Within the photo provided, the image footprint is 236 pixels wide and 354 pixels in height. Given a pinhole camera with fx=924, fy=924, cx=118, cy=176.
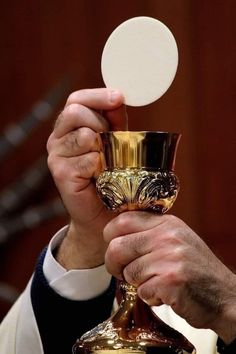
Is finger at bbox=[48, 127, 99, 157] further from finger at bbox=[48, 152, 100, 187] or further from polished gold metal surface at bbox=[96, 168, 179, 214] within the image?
polished gold metal surface at bbox=[96, 168, 179, 214]

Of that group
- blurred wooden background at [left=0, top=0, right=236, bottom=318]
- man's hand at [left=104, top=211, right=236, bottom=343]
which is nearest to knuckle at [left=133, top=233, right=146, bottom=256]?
man's hand at [left=104, top=211, right=236, bottom=343]

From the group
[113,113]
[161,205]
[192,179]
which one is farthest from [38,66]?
[161,205]

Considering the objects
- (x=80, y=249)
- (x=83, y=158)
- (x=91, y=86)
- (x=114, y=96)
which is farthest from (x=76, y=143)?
(x=91, y=86)

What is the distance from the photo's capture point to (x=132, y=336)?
1050mm

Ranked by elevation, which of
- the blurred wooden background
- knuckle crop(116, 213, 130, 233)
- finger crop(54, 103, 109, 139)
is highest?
finger crop(54, 103, 109, 139)

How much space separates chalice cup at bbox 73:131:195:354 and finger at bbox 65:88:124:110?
4.6 inches

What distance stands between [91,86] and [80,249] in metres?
1.34

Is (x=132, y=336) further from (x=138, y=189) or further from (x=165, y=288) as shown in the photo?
(x=138, y=189)

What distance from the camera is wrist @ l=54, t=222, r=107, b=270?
1.51m

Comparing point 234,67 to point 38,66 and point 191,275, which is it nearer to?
point 38,66

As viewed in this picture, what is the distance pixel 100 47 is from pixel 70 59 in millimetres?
112

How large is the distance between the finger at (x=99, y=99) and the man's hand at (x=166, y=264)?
19 centimetres

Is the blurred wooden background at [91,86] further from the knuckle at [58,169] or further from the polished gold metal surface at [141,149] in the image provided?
the polished gold metal surface at [141,149]

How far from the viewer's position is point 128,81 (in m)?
1.16
